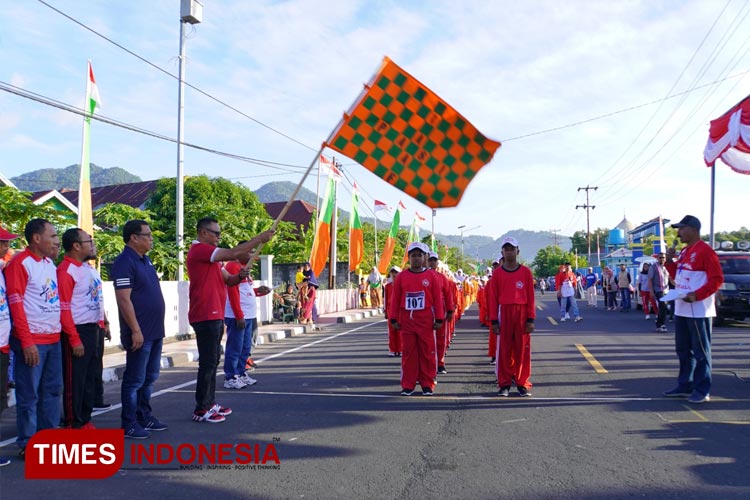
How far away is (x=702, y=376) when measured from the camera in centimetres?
666

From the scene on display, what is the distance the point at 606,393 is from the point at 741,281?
10374 millimetres

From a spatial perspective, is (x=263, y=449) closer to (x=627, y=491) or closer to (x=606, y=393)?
(x=627, y=491)

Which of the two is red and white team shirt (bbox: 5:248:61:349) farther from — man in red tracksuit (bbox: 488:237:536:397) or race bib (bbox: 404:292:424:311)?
man in red tracksuit (bbox: 488:237:536:397)

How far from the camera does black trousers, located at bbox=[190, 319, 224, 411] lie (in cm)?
592

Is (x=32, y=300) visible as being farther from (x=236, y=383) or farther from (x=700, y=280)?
(x=700, y=280)

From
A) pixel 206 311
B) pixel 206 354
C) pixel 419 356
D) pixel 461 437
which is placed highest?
pixel 206 311

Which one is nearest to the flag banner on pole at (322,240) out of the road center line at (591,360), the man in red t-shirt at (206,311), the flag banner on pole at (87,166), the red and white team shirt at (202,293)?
the flag banner on pole at (87,166)

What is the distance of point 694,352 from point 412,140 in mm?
3952

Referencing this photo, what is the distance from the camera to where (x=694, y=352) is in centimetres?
690

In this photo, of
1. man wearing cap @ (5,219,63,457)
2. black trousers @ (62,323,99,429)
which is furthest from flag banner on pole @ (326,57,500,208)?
black trousers @ (62,323,99,429)

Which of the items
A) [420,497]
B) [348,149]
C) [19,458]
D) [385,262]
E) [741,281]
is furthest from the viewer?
[385,262]

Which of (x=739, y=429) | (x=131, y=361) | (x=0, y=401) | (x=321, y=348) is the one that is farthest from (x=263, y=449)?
(x=321, y=348)

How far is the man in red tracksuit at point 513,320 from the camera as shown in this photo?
289 inches

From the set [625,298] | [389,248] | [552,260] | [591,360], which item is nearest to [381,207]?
[389,248]
